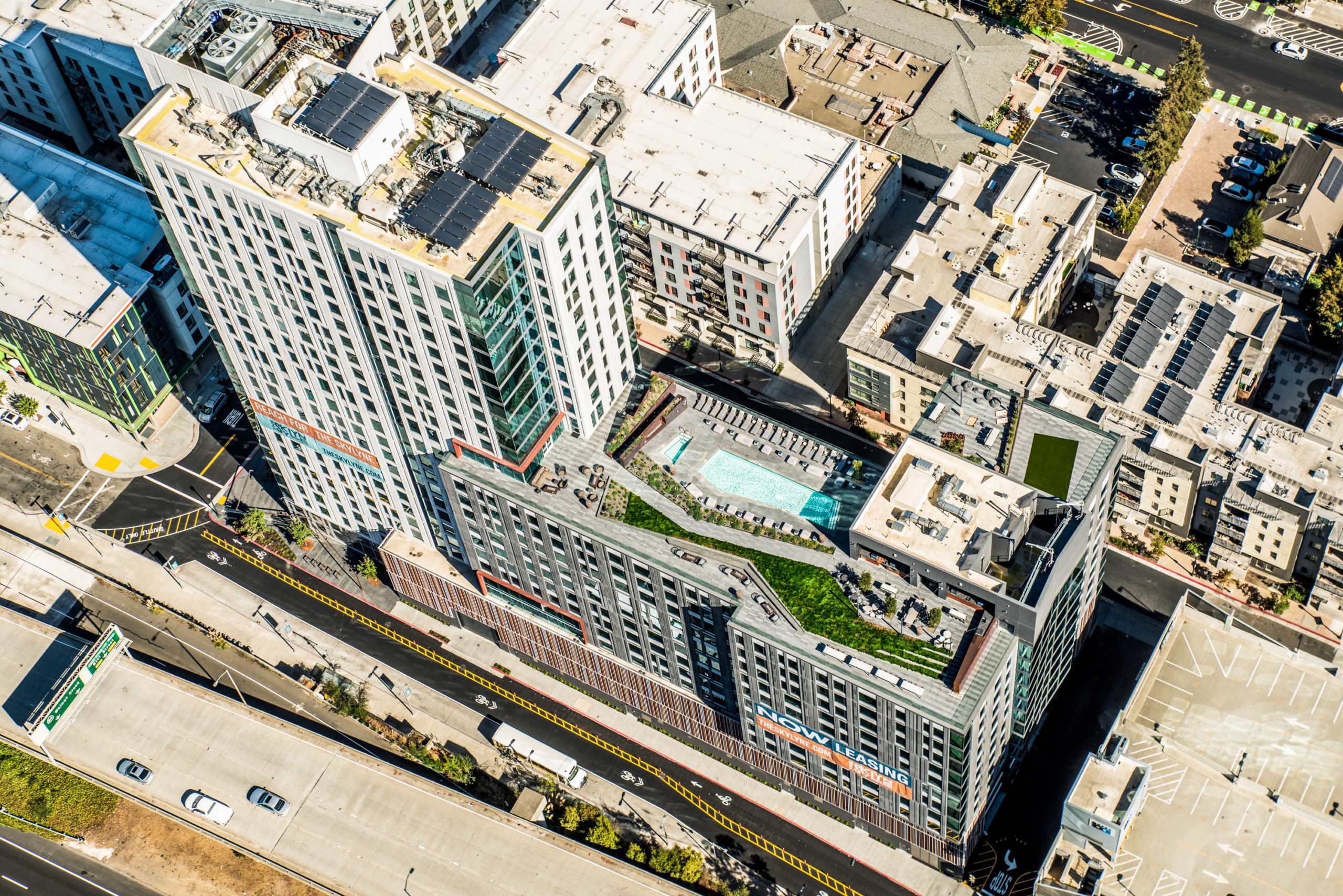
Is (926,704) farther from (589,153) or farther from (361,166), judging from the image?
(361,166)

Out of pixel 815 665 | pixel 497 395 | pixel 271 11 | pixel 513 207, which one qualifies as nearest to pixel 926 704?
pixel 815 665

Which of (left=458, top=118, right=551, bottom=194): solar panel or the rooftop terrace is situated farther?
(left=458, top=118, right=551, bottom=194): solar panel

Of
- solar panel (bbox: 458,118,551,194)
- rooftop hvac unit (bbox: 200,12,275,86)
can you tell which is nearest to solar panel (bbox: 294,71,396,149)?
rooftop hvac unit (bbox: 200,12,275,86)

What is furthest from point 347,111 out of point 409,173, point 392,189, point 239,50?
point 239,50

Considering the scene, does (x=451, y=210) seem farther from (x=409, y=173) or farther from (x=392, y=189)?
(x=409, y=173)

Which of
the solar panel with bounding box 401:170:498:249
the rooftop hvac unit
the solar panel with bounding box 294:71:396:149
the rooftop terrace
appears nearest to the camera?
the solar panel with bounding box 401:170:498:249

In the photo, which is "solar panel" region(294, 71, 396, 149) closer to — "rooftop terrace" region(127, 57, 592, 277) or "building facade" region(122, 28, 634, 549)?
"building facade" region(122, 28, 634, 549)
